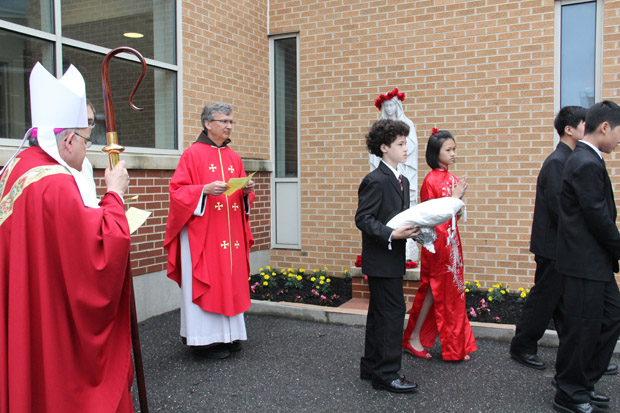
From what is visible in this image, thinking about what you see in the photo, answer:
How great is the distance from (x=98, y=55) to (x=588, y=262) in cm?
501

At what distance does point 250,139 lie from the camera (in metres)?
7.91

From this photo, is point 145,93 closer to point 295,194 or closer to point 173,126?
point 173,126

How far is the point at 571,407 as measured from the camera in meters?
3.74

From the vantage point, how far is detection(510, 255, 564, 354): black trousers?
14.8 feet

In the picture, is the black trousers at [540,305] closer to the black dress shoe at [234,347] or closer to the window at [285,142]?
the black dress shoe at [234,347]

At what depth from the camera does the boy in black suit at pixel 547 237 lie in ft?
14.5

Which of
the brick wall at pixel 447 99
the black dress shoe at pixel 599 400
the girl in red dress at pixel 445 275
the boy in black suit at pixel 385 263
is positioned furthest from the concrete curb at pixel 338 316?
the brick wall at pixel 447 99

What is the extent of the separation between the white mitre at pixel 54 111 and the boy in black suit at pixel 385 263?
6.60 ft

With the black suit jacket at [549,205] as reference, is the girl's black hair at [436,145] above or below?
above

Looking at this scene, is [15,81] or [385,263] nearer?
[385,263]

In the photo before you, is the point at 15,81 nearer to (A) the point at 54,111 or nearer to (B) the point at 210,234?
(B) the point at 210,234

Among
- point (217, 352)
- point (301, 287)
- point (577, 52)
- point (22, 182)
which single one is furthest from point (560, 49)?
point (22, 182)

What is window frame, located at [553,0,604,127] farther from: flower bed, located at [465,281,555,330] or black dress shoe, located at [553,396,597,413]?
black dress shoe, located at [553,396,597,413]

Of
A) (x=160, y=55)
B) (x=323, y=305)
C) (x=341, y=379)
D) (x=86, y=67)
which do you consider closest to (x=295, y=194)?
Answer: (x=323, y=305)
